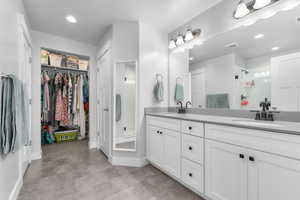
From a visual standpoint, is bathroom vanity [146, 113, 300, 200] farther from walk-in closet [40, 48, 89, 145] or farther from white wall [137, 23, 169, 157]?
walk-in closet [40, 48, 89, 145]

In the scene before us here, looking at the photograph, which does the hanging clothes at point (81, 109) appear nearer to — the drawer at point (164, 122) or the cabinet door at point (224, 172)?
the drawer at point (164, 122)

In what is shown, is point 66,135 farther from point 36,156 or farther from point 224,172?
point 224,172

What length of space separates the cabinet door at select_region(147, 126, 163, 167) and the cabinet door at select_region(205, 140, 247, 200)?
755 millimetres

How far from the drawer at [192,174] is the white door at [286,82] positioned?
42.8 inches

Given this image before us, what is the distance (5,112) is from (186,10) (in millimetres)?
2512

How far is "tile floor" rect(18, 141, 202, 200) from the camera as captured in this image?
1545 mm

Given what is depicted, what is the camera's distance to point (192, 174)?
154cm

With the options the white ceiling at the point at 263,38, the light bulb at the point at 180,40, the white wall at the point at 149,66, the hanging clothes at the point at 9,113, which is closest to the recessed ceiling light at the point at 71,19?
the white wall at the point at 149,66

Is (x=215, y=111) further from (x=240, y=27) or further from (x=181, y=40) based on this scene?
(x=181, y=40)

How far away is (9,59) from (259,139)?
2.42 m

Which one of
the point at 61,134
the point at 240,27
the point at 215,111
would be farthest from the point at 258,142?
the point at 61,134

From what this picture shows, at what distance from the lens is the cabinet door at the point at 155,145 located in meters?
2.02

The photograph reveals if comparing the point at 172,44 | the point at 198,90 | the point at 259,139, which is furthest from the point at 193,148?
the point at 172,44

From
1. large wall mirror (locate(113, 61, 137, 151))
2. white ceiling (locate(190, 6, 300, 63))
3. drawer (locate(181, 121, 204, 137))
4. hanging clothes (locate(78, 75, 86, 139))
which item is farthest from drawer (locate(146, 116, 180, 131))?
hanging clothes (locate(78, 75, 86, 139))
